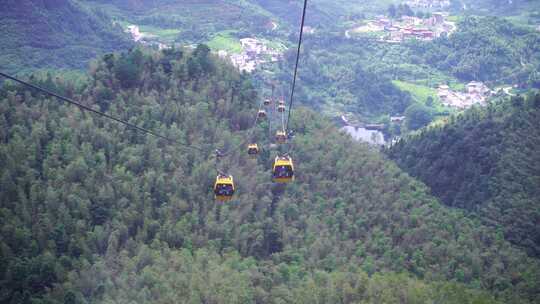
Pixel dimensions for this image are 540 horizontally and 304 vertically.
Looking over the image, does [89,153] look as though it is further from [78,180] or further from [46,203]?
[46,203]

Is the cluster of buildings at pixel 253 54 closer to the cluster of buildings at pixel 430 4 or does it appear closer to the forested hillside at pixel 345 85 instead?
the forested hillside at pixel 345 85

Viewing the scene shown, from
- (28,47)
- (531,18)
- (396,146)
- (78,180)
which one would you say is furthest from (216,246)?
(531,18)

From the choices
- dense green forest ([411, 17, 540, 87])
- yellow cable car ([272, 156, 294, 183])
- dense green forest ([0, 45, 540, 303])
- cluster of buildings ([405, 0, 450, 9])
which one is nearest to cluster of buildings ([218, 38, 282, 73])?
dense green forest ([411, 17, 540, 87])

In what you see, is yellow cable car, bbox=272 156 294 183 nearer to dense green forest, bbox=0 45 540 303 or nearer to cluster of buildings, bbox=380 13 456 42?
dense green forest, bbox=0 45 540 303

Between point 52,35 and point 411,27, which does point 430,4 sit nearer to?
point 411,27

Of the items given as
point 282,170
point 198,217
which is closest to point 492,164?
point 198,217
